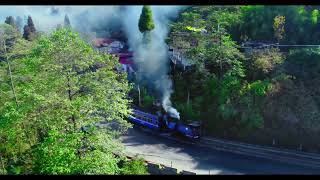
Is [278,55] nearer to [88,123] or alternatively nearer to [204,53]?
[204,53]

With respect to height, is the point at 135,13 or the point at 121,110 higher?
the point at 135,13

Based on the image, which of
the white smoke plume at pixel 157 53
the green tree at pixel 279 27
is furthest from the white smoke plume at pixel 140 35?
the green tree at pixel 279 27

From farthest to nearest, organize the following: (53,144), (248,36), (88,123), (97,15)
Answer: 1. (97,15)
2. (248,36)
3. (88,123)
4. (53,144)

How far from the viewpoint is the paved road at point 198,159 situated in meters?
8.70

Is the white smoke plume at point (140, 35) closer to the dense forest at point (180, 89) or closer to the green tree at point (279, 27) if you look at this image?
the dense forest at point (180, 89)

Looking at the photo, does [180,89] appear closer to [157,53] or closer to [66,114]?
[157,53]

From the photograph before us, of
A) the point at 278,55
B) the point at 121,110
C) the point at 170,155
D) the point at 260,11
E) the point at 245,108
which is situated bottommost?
the point at 170,155

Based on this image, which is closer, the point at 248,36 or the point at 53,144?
the point at 53,144

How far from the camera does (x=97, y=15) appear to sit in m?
12.4

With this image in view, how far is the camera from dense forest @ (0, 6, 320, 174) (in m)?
6.21

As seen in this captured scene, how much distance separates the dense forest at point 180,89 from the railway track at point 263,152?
259 millimetres

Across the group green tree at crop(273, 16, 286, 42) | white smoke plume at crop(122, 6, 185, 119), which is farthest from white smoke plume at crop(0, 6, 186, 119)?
green tree at crop(273, 16, 286, 42)
